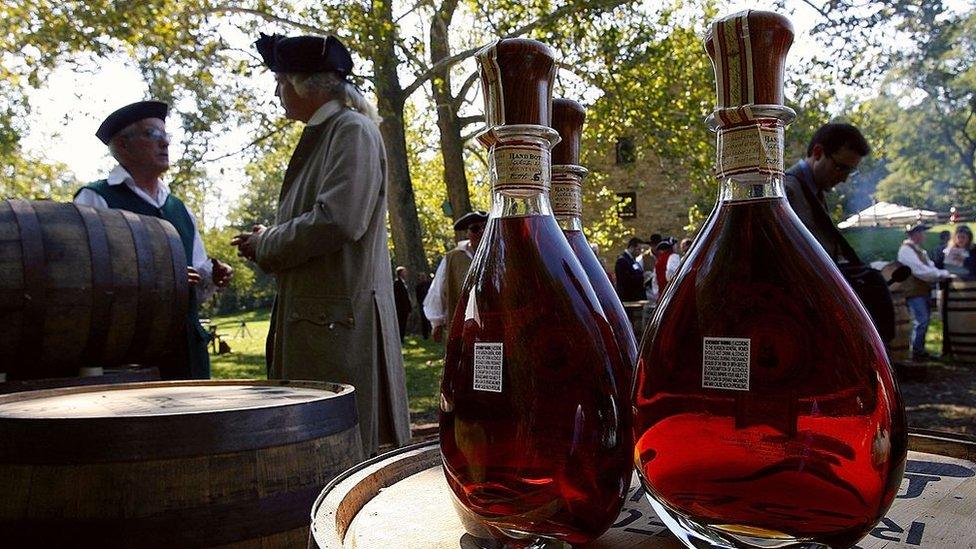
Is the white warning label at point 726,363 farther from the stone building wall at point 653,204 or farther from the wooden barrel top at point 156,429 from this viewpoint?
the stone building wall at point 653,204

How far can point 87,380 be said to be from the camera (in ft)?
8.25

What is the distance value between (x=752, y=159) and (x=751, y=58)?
0.29 feet

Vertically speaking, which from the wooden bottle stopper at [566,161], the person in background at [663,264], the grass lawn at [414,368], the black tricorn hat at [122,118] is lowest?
the grass lawn at [414,368]

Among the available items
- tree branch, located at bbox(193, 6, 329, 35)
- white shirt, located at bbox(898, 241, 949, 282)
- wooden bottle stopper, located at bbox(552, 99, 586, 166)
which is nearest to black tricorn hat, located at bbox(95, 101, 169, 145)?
wooden bottle stopper, located at bbox(552, 99, 586, 166)

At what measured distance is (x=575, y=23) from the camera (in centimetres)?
917

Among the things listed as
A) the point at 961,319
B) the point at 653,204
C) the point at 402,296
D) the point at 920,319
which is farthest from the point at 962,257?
the point at 653,204

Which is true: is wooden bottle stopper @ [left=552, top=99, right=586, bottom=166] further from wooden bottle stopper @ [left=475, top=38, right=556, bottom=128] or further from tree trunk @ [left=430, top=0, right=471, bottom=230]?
tree trunk @ [left=430, top=0, right=471, bottom=230]

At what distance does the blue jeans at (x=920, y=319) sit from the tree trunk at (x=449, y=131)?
7.00m

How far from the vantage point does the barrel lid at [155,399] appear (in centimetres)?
144

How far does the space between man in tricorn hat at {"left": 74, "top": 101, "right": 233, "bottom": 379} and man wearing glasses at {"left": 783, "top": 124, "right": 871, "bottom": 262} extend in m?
3.07

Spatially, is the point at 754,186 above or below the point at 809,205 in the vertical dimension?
below

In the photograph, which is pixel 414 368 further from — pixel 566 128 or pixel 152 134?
pixel 566 128

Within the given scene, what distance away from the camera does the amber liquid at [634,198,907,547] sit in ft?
1.86

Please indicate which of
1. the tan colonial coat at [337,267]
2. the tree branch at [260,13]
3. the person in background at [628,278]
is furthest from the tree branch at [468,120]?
the tan colonial coat at [337,267]
